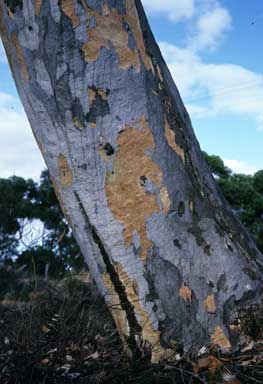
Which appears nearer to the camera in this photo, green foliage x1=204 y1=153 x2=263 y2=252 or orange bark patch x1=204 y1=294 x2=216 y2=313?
orange bark patch x1=204 y1=294 x2=216 y2=313

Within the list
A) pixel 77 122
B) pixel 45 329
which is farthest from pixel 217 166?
pixel 77 122

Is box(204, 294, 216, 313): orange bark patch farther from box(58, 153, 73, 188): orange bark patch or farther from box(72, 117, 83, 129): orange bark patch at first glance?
box(72, 117, 83, 129): orange bark patch

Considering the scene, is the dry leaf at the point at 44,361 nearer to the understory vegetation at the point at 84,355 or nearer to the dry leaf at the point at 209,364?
the understory vegetation at the point at 84,355

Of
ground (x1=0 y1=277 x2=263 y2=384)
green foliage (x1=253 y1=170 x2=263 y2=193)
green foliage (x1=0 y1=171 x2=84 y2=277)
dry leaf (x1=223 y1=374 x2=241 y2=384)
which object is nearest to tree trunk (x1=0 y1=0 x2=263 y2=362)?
ground (x1=0 y1=277 x2=263 y2=384)

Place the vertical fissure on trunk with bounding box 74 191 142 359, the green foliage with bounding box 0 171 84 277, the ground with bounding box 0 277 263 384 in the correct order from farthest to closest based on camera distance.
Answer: the green foliage with bounding box 0 171 84 277 → the vertical fissure on trunk with bounding box 74 191 142 359 → the ground with bounding box 0 277 263 384

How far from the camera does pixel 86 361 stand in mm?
2426

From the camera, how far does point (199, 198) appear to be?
101 inches

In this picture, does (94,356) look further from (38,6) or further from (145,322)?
(38,6)

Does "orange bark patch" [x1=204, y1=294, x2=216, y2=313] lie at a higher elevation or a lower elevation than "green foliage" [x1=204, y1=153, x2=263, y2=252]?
lower

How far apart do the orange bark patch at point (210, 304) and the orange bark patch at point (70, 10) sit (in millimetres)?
1355

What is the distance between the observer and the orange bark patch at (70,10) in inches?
91.3

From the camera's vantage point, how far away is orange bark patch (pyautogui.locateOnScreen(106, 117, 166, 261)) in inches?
92.4

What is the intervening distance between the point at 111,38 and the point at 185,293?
1.18m

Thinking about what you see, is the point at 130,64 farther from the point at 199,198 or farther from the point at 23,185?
the point at 23,185
